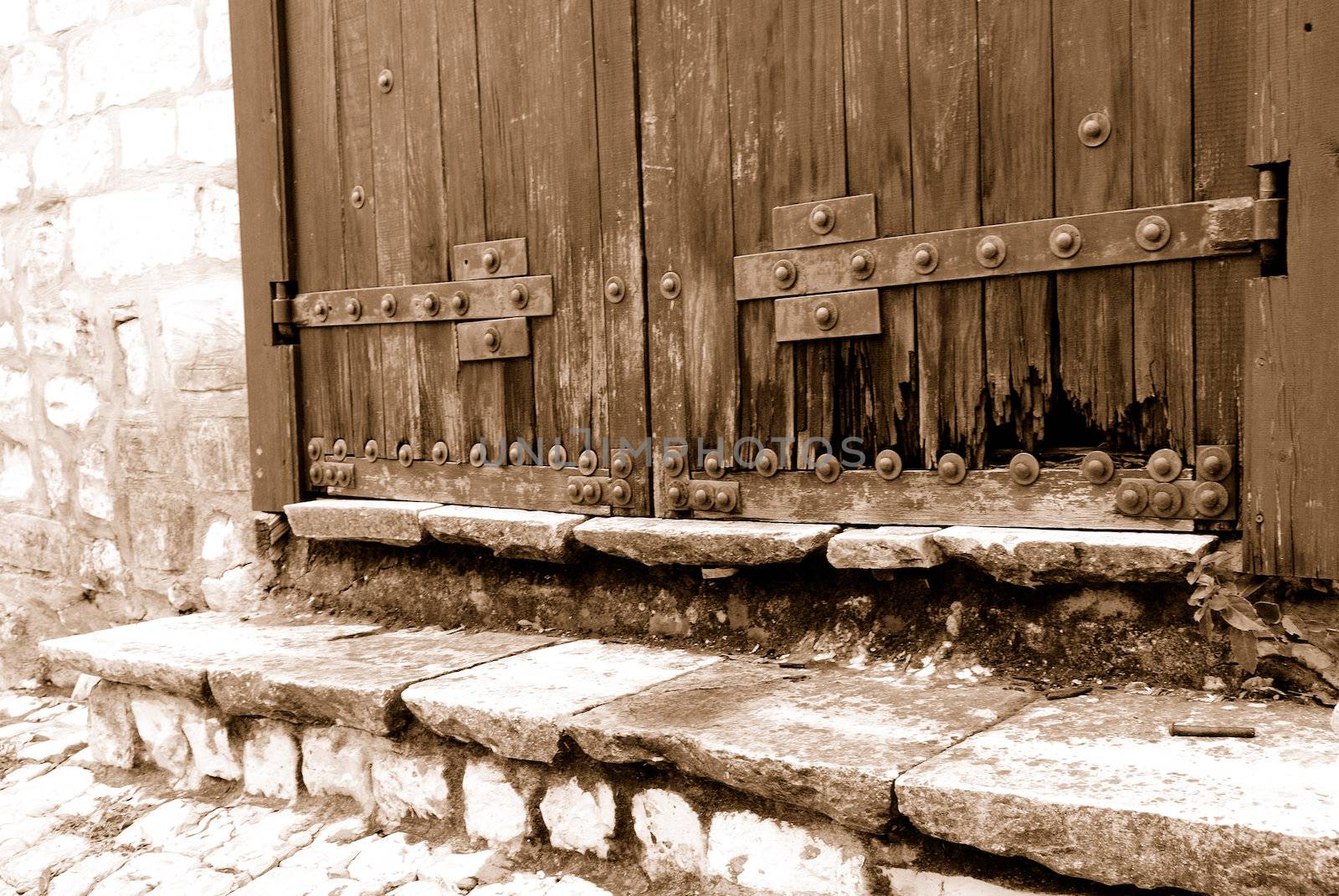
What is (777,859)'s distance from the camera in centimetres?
170

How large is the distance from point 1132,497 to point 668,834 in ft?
2.93

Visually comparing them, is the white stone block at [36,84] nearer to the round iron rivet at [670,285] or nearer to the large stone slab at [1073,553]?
the round iron rivet at [670,285]

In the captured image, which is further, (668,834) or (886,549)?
(886,549)

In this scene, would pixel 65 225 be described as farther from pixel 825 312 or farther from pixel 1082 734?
pixel 1082 734

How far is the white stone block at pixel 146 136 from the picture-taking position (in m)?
3.27

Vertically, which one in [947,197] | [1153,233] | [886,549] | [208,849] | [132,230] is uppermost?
[132,230]

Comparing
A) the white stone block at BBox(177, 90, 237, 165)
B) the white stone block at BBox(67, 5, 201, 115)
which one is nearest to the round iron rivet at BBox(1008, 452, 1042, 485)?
the white stone block at BBox(177, 90, 237, 165)

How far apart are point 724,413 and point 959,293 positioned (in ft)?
1.70

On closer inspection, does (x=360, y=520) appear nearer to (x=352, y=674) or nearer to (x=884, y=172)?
(x=352, y=674)

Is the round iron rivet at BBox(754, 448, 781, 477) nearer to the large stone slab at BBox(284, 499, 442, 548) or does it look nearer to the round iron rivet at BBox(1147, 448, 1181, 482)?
the round iron rivet at BBox(1147, 448, 1181, 482)

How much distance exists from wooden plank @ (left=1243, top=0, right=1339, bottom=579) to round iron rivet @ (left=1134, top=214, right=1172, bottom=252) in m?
0.16

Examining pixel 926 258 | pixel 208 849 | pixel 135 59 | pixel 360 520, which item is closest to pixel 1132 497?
pixel 926 258

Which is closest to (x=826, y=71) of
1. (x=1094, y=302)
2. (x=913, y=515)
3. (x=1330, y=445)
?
(x=1094, y=302)

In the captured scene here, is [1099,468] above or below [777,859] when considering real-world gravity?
above
